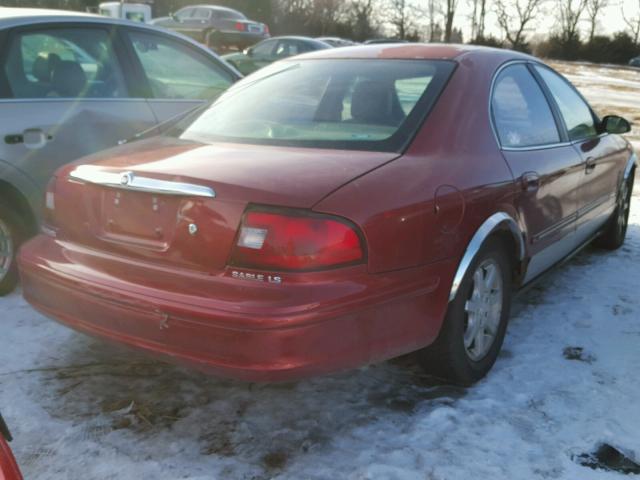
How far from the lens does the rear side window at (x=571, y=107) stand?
4184 mm

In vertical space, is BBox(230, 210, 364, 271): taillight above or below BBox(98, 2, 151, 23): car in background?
below

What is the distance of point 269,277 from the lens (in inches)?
92.7

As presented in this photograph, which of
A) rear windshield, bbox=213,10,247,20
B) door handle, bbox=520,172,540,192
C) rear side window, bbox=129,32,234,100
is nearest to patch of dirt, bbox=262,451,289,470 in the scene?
door handle, bbox=520,172,540,192

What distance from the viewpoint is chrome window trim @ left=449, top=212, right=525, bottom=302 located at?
9.32 ft

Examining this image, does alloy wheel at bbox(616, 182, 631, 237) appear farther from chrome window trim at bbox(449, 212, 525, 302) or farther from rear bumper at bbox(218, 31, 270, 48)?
rear bumper at bbox(218, 31, 270, 48)

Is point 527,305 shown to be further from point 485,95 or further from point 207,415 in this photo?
point 207,415

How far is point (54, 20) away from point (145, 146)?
1.69 m

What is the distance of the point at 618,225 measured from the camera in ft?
17.7

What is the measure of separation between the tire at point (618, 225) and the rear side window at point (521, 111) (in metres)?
1.61

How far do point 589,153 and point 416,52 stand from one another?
1.45m

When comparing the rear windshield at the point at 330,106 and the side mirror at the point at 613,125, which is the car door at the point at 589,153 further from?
the rear windshield at the point at 330,106

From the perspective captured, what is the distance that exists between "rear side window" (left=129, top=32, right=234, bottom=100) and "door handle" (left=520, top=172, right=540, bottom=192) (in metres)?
2.57

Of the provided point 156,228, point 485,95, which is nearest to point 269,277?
point 156,228

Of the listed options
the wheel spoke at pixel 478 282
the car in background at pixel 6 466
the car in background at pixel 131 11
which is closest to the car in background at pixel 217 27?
the car in background at pixel 131 11
